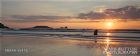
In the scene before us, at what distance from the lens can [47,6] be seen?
16.7 ft

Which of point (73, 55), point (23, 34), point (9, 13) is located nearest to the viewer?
point (73, 55)

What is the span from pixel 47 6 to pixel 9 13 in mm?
731

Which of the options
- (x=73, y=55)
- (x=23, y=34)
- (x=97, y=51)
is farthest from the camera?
(x=23, y=34)

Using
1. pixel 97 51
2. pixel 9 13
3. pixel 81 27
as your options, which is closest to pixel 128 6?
pixel 81 27

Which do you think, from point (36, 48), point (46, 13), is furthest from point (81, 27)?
point (36, 48)

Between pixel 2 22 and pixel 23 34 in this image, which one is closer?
pixel 2 22

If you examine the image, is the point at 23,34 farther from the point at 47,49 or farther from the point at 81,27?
the point at 47,49

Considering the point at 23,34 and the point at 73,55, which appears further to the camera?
the point at 23,34

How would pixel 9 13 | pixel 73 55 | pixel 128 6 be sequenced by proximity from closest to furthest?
pixel 73 55 < pixel 128 6 < pixel 9 13

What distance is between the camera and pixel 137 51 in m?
4.19

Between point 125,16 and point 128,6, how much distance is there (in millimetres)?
348

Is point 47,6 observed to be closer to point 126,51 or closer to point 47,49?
point 47,49

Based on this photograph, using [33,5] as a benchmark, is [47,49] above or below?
below

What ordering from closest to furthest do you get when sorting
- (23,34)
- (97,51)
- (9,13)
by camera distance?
(97,51), (9,13), (23,34)
